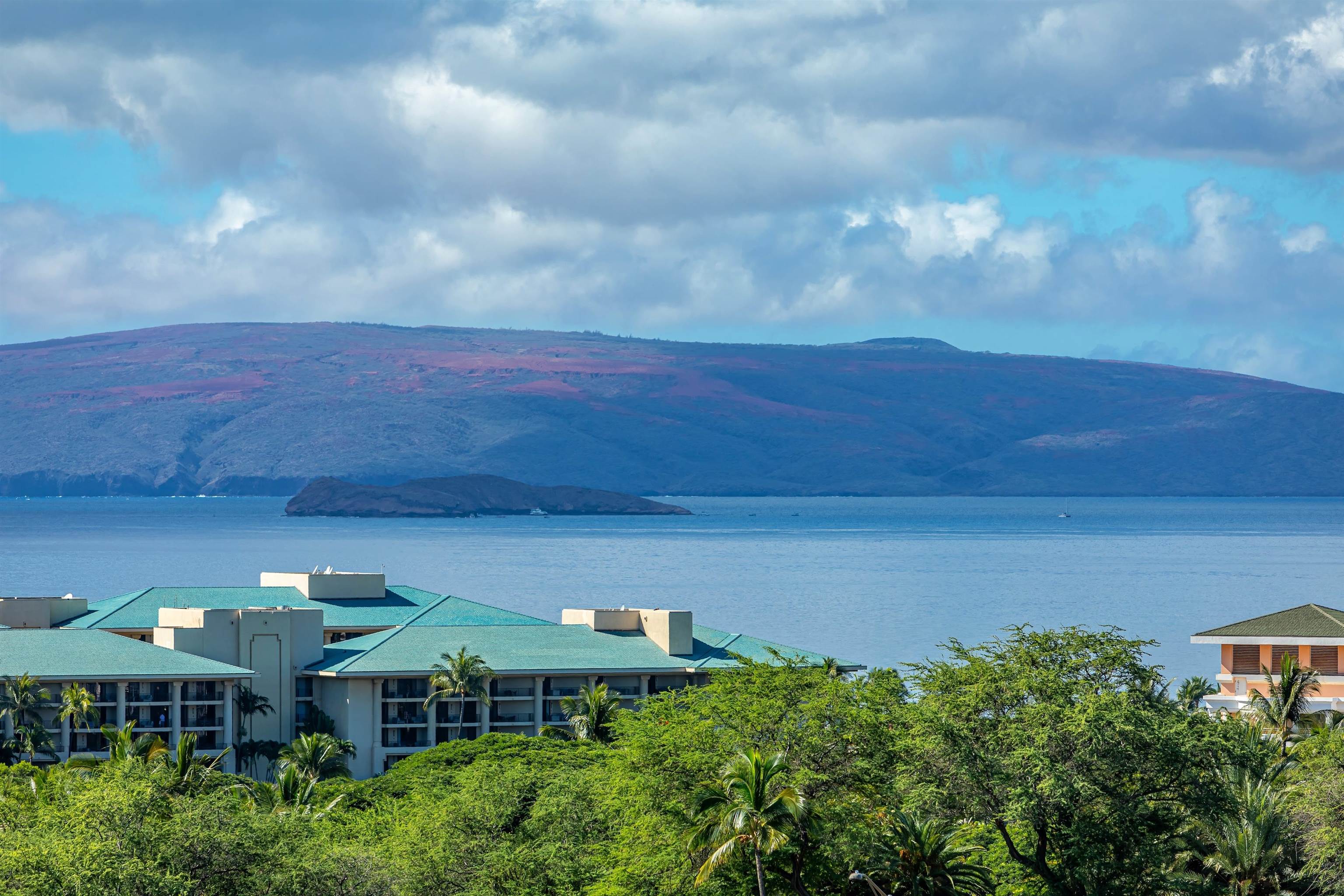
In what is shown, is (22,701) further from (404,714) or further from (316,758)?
(404,714)

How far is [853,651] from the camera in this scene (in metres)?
154

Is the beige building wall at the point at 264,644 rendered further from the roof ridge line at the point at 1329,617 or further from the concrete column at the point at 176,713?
the roof ridge line at the point at 1329,617

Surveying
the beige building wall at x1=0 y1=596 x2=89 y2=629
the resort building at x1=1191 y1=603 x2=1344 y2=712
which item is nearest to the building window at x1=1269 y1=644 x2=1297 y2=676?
the resort building at x1=1191 y1=603 x2=1344 y2=712

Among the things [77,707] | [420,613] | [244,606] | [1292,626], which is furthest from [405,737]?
[1292,626]

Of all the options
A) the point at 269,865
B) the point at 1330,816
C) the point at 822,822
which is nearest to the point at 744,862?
the point at 822,822

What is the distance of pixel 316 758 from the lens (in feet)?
253

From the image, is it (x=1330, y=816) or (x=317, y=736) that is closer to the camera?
(x=1330, y=816)

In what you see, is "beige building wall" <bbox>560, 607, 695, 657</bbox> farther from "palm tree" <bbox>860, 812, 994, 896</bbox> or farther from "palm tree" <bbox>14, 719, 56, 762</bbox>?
"palm tree" <bbox>860, 812, 994, 896</bbox>

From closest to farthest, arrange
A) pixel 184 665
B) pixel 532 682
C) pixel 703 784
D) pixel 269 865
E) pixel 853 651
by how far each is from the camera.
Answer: pixel 269 865, pixel 703 784, pixel 184 665, pixel 532 682, pixel 853 651

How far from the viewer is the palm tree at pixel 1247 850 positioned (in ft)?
144

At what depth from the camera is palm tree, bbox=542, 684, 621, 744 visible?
81.8 m

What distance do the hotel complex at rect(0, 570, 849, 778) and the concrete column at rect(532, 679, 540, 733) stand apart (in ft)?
0.27

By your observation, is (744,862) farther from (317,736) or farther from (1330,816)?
(317,736)

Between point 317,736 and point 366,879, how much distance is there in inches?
1418
